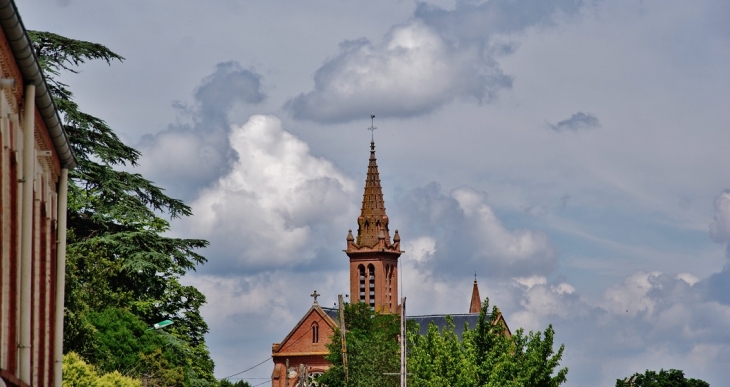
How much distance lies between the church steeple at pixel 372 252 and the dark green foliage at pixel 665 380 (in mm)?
24328

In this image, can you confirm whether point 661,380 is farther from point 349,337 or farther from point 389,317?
point 349,337

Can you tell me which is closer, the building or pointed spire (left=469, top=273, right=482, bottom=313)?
the building

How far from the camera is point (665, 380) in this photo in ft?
381

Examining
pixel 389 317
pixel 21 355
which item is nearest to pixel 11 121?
pixel 21 355

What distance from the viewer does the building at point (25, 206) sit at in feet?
64.4

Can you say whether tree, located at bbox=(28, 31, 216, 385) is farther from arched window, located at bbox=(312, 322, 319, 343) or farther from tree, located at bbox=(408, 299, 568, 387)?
arched window, located at bbox=(312, 322, 319, 343)

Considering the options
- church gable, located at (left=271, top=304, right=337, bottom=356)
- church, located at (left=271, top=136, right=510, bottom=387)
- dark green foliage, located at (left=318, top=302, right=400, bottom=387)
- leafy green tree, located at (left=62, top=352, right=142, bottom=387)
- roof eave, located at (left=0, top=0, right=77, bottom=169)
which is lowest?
leafy green tree, located at (left=62, top=352, right=142, bottom=387)

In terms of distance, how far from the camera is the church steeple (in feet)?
436

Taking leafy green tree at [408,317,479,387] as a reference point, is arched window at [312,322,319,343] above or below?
above

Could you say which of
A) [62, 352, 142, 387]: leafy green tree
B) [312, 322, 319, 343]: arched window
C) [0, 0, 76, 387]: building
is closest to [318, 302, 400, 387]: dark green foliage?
[312, 322, 319, 343]: arched window

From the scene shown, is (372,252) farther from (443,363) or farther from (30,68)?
(30,68)

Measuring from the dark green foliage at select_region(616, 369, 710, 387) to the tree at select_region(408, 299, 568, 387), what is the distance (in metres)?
59.9

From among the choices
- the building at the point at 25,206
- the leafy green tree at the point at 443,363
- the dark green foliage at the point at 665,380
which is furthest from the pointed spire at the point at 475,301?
the building at the point at 25,206

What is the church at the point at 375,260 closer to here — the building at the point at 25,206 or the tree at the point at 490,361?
the tree at the point at 490,361
